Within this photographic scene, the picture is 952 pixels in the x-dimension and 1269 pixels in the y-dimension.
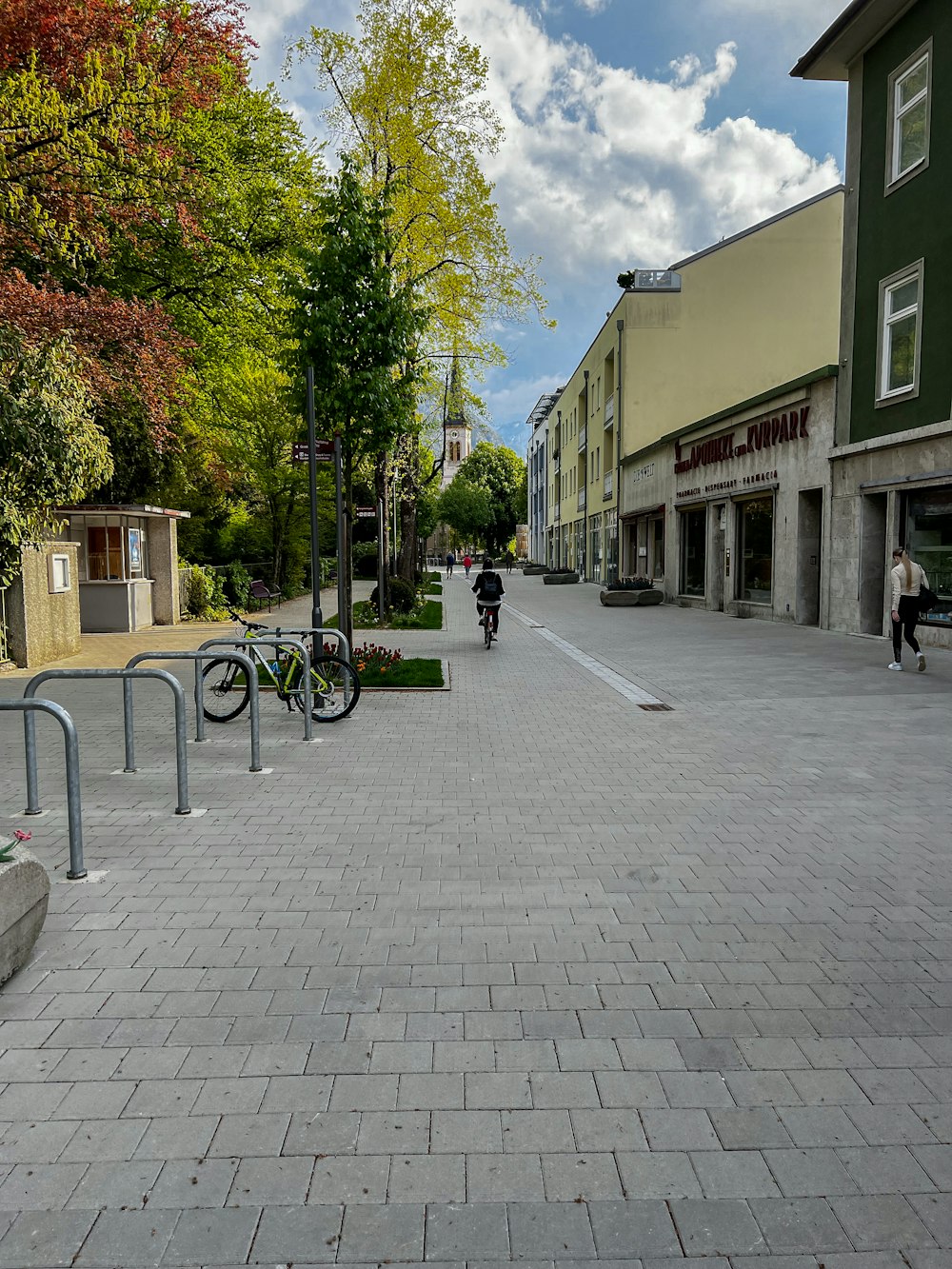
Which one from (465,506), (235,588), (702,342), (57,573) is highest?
(702,342)

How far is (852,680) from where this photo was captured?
11570 mm

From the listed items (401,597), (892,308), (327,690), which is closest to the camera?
(327,690)

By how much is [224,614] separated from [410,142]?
11759mm

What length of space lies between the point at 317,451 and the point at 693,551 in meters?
19.7

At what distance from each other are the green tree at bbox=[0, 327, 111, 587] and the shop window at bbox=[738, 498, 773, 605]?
15457 mm

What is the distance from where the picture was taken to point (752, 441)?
71.8 ft

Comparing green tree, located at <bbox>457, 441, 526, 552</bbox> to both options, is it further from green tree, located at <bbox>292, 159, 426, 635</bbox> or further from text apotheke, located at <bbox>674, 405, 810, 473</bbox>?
green tree, located at <bbox>292, 159, 426, 635</bbox>

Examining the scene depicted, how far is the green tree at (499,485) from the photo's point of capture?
3770 inches

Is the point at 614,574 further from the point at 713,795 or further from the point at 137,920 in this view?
the point at 137,920

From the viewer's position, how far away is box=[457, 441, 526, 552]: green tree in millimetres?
95750

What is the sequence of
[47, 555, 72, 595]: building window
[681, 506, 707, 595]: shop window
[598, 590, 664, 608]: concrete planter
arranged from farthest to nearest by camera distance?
[598, 590, 664, 608]: concrete planter < [681, 506, 707, 595]: shop window < [47, 555, 72, 595]: building window

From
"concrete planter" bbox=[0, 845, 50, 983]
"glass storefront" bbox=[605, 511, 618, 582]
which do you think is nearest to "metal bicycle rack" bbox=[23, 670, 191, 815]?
"concrete planter" bbox=[0, 845, 50, 983]

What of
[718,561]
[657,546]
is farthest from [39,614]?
[657,546]

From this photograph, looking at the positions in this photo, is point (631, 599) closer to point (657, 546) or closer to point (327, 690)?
point (657, 546)
